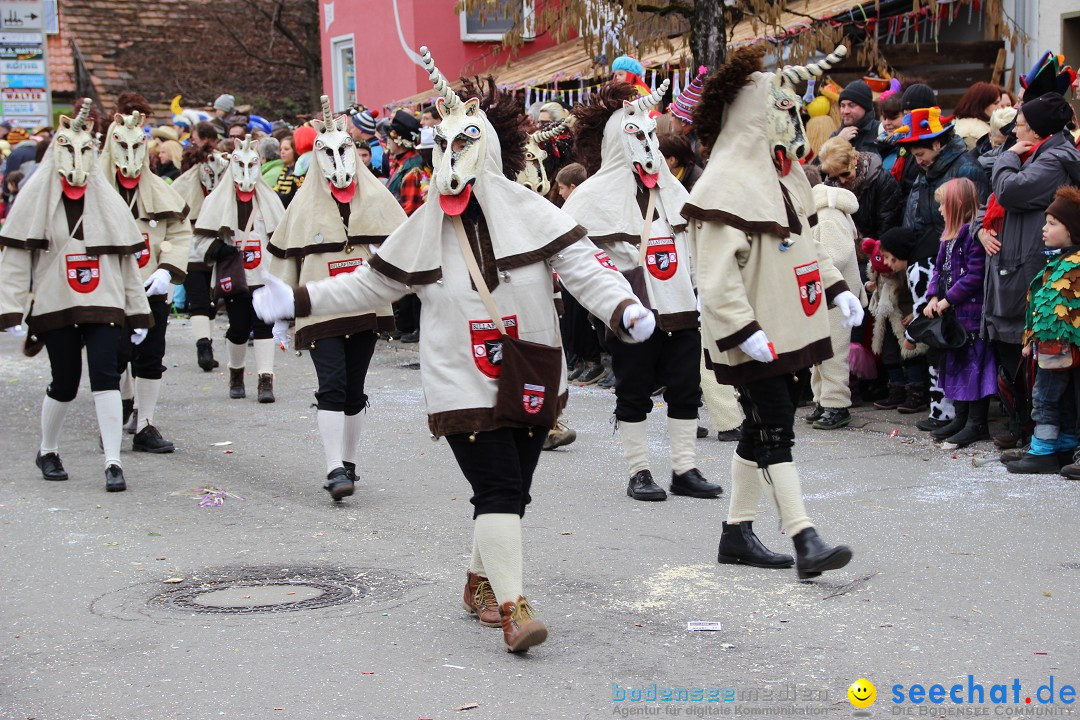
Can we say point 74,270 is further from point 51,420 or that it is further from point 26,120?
point 26,120

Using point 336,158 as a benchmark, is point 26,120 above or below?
above

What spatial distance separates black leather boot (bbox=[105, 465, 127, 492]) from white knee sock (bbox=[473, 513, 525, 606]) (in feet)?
13.3

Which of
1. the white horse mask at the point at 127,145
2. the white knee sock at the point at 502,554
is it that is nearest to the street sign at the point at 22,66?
the white horse mask at the point at 127,145

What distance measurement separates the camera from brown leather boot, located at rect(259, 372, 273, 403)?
39.8ft

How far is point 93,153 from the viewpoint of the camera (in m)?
A: 8.70

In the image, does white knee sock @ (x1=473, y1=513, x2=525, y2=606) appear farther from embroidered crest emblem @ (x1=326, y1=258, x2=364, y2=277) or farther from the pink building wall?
the pink building wall

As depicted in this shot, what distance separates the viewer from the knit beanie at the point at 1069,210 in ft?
25.9

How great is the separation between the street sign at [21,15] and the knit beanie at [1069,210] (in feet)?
71.4

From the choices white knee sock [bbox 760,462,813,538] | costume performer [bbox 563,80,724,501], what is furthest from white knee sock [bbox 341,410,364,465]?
white knee sock [bbox 760,462,813,538]

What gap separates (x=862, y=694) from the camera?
4.62 m

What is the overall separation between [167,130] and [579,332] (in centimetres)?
875

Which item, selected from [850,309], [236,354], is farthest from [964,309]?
[236,354]

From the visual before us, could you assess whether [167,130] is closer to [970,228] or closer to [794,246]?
[970,228]

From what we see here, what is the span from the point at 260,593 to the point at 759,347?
2.48 meters
